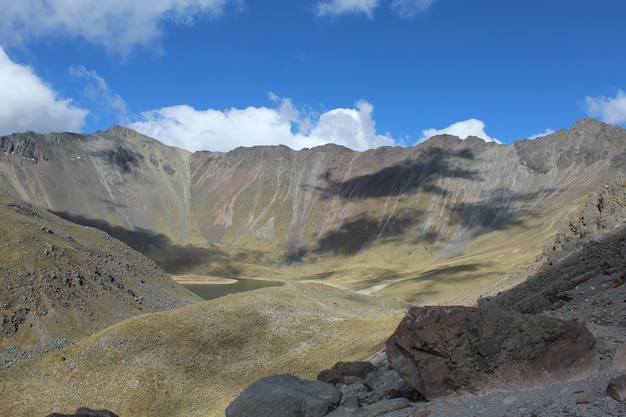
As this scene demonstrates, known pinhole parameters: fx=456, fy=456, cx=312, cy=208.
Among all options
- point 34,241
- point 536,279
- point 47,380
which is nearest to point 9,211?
point 34,241

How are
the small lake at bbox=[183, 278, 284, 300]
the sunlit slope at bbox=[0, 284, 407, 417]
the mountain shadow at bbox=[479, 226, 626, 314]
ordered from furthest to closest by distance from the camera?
1. the small lake at bbox=[183, 278, 284, 300]
2. the sunlit slope at bbox=[0, 284, 407, 417]
3. the mountain shadow at bbox=[479, 226, 626, 314]

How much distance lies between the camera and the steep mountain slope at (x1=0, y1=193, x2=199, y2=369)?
54.7 m

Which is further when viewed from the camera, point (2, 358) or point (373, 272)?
point (373, 272)

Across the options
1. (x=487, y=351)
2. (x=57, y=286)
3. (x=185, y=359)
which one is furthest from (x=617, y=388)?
(x=57, y=286)

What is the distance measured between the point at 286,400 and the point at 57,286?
5669cm

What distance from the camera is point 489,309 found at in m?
13.7

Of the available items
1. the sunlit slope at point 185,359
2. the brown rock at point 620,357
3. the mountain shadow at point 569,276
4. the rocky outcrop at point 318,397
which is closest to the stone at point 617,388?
the brown rock at point 620,357

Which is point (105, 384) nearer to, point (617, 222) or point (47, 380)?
point (47, 380)

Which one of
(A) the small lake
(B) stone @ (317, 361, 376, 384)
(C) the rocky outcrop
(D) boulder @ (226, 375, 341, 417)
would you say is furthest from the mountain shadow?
(A) the small lake

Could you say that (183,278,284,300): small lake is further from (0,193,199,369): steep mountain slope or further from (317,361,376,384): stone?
(317,361,376,384): stone

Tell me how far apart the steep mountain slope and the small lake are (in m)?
50.0

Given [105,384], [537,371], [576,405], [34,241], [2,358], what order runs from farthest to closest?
[34,241] < [2,358] < [105,384] < [537,371] < [576,405]

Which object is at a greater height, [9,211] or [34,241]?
[9,211]

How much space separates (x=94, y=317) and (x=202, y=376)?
3262 centimetres
